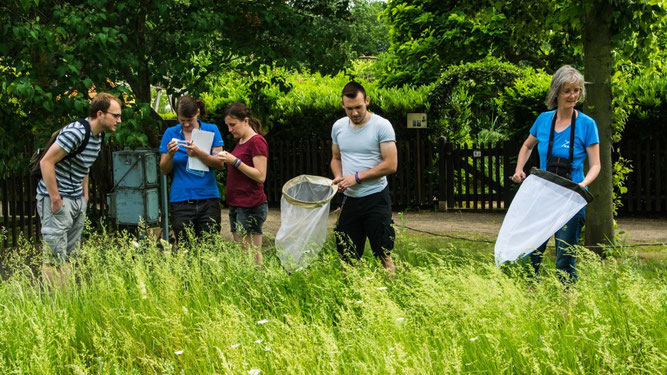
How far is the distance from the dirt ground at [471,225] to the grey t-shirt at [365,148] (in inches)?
148

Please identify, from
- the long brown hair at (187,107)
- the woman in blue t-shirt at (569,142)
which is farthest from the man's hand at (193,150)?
the woman in blue t-shirt at (569,142)

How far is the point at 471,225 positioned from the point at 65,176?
705 cm

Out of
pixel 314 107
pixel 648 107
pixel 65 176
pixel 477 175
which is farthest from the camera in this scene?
pixel 314 107

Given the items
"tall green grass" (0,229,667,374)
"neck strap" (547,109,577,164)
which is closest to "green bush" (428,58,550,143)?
A: "neck strap" (547,109,577,164)

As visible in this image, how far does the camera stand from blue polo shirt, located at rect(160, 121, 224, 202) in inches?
241

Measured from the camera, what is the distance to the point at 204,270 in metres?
4.87

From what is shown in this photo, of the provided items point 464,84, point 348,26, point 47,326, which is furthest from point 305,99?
point 47,326

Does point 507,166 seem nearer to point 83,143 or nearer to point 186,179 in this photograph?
point 186,179

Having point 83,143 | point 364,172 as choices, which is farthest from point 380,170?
point 83,143

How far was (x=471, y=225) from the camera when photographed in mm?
11016

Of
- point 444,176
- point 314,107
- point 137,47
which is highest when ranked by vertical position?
point 137,47

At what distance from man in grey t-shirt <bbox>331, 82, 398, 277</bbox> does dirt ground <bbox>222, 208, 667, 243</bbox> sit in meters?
3.67

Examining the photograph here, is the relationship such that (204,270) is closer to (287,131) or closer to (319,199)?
(319,199)

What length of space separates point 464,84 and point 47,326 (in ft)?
39.1
